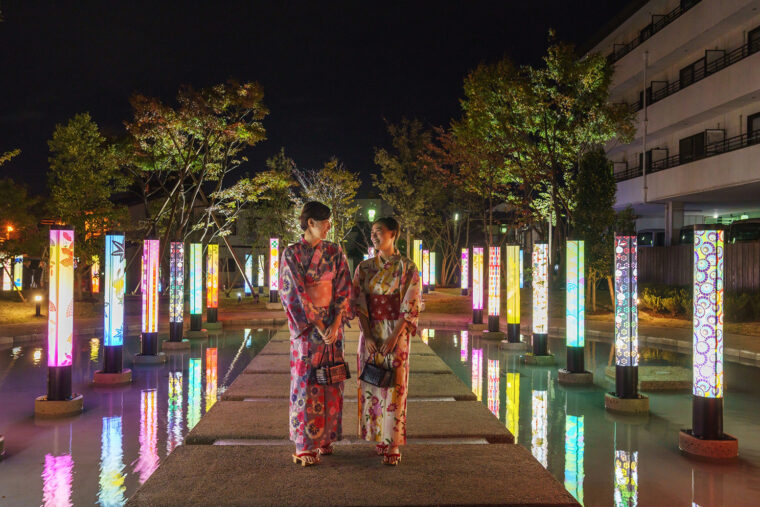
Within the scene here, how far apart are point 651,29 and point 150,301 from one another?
974 inches

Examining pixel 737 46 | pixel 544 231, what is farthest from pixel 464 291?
pixel 737 46

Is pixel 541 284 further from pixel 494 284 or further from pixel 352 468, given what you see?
pixel 352 468

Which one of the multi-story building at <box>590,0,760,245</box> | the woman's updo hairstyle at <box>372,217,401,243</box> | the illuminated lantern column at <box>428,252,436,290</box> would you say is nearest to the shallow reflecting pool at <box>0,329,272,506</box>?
the woman's updo hairstyle at <box>372,217,401,243</box>

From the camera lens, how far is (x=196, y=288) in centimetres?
1313

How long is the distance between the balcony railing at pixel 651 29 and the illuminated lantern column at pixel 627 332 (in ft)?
63.8

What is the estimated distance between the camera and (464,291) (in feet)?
81.7

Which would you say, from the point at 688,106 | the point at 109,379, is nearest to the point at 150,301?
the point at 109,379

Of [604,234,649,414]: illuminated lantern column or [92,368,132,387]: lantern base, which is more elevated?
[604,234,649,414]: illuminated lantern column

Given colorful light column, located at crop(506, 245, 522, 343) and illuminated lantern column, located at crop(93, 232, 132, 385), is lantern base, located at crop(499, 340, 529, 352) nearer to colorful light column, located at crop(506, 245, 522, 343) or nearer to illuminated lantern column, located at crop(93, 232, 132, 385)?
colorful light column, located at crop(506, 245, 522, 343)

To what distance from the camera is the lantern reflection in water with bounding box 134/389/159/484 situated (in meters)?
4.77

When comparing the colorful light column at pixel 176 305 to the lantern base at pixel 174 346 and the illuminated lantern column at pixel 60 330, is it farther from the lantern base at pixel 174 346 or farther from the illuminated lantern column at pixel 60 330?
the illuminated lantern column at pixel 60 330

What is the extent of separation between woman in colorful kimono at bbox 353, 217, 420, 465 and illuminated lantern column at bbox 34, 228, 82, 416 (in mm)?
3979

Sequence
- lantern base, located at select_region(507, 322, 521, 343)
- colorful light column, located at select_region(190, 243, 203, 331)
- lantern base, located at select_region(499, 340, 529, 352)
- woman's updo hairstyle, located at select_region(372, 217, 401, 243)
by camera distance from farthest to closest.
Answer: colorful light column, located at select_region(190, 243, 203, 331), lantern base, located at select_region(507, 322, 521, 343), lantern base, located at select_region(499, 340, 529, 352), woman's updo hairstyle, located at select_region(372, 217, 401, 243)

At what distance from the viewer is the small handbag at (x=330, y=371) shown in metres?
4.20
